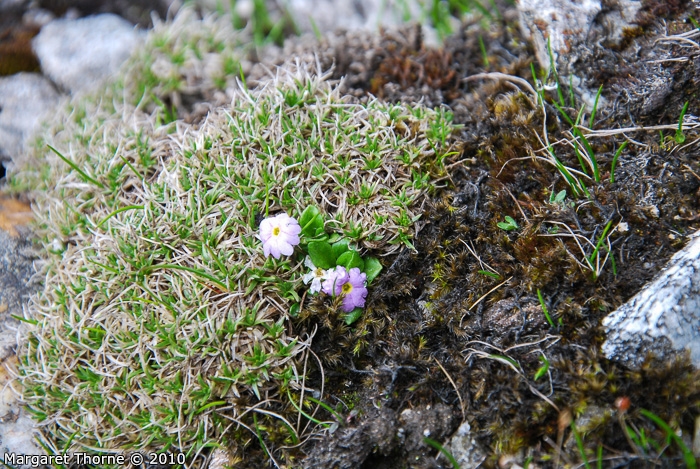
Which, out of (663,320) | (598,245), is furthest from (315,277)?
(663,320)

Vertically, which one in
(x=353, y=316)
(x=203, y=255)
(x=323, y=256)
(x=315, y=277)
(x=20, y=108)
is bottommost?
(x=353, y=316)

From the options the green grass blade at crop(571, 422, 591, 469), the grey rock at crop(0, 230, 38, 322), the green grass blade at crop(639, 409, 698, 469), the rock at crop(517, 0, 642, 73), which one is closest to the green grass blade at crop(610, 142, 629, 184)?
the rock at crop(517, 0, 642, 73)

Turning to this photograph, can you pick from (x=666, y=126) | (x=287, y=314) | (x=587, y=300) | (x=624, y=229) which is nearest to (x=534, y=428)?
(x=587, y=300)

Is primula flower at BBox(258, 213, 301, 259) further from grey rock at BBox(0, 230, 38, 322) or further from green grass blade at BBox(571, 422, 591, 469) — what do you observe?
grey rock at BBox(0, 230, 38, 322)

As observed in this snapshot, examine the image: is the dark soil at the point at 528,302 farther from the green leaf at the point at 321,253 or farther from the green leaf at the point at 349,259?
the green leaf at the point at 321,253

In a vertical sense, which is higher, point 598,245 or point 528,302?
point 598,245

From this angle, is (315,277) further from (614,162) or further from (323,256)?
(614,162)

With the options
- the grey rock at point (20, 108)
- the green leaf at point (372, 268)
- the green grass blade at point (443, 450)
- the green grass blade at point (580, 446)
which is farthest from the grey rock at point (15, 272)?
the green grass blade at point (580, 446)
